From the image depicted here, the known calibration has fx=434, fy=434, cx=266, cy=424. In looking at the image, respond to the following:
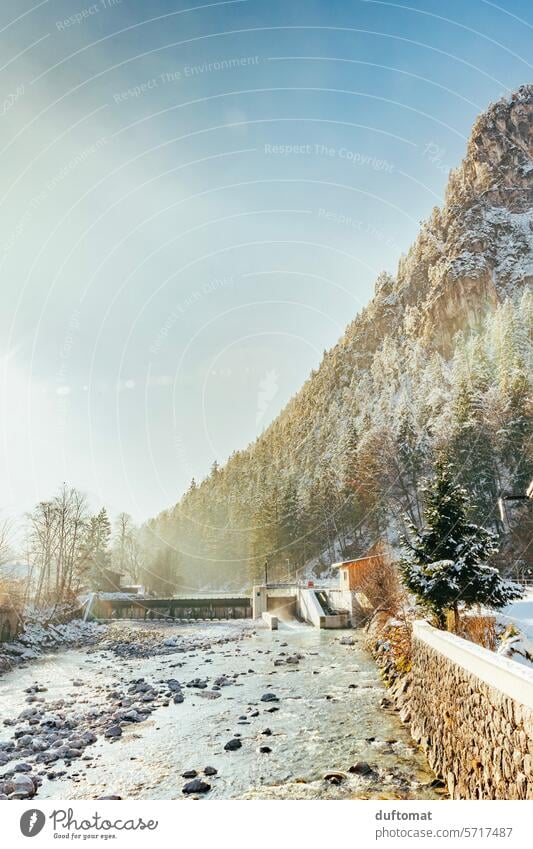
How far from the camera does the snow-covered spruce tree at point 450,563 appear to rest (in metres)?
12.5

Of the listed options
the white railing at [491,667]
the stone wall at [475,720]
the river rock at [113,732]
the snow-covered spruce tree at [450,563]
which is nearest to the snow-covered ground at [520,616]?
the snow-covered spruce tree at [450,563]

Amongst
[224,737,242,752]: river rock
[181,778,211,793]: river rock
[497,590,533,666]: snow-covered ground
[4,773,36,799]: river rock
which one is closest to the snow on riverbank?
[4,773,36,799]: river rock

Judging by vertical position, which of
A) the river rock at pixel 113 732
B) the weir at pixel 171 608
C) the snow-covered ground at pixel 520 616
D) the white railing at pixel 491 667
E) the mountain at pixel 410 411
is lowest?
the weir at pixel 171 608

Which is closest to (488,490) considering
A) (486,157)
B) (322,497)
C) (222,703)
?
(322,497)

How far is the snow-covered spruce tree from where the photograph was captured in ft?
40.9

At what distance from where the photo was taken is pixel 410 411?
215 feet

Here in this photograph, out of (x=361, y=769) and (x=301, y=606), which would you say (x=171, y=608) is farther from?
(x=361, y=769)

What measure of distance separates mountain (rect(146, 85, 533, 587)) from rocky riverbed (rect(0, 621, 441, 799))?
28.3 meters

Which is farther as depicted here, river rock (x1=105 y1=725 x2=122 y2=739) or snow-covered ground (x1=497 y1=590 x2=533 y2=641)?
snow-covered ground (x1=497 y1=590 x2=533 y2=641)

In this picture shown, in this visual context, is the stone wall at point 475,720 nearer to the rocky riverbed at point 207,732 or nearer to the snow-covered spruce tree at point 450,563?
the rocky riverbed at point 207,732

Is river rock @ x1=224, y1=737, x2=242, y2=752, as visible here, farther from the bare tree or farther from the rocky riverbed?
the bare tree

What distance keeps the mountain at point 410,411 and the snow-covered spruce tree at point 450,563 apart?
26.4 meters

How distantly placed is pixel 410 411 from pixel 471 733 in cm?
6284

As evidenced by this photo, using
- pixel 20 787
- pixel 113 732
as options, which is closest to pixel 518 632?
pixel 113 732
